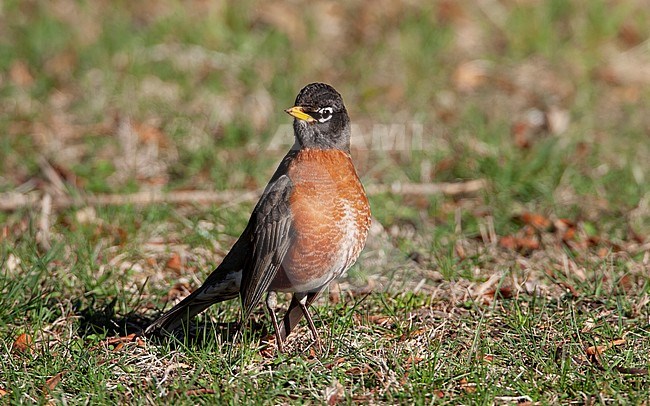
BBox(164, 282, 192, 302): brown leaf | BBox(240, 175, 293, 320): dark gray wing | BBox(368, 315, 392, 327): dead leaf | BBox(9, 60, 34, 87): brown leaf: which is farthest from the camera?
BBox(9, 60, 34, 87): brown leaf

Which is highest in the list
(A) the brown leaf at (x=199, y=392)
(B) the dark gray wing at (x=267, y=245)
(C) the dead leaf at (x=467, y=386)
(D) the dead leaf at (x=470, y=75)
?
(D) the dead leaf at (x=470, y=75)

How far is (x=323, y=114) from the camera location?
4.63 m

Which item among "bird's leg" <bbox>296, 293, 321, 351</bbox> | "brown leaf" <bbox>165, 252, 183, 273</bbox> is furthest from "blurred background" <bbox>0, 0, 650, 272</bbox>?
"bird's leg" <bbox>296, 293, 321, 351</bbox>

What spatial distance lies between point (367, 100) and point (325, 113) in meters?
4.16

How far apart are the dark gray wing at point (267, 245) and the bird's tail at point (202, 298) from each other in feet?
0.39

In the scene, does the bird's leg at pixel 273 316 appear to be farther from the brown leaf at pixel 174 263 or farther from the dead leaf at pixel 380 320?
the brown leaf at pixel 174 263

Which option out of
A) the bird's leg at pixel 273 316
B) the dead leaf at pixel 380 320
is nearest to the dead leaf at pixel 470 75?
the dead leaf at pixel 380 320

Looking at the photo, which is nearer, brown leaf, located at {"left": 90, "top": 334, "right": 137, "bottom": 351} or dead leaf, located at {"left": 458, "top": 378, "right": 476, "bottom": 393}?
dead leaf, located at {"left": 458, "top": 378, "right": 476, "bottom": 393}

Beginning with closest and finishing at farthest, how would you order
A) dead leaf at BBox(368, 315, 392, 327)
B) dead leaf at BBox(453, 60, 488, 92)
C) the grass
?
the grass
dead leaf at BBox(368, 315, 392, 327)
dead leaf at BBox(453, 60, 488, 92)

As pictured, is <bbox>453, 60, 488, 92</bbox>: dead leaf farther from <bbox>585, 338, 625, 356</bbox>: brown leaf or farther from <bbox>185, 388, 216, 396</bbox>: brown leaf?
<bbox>185, 388, 216, 396</bbox>: brown leaf

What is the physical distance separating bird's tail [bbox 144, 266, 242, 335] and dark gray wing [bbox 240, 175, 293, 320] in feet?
0.39

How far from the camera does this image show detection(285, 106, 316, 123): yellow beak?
4.57 meters

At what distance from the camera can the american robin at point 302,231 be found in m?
4.42

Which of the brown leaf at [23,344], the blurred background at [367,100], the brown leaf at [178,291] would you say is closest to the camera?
the brown leaf at [23,344]
